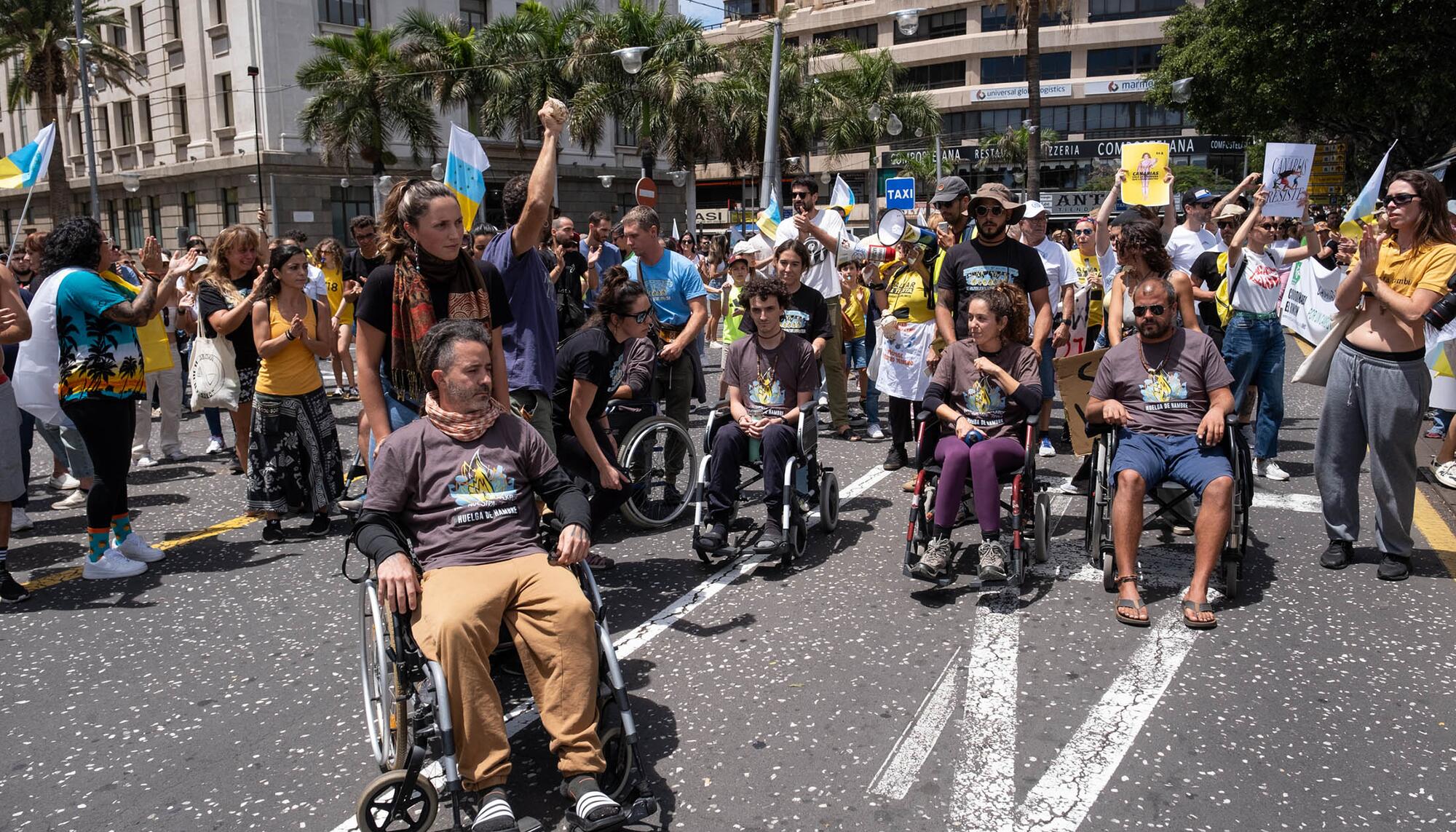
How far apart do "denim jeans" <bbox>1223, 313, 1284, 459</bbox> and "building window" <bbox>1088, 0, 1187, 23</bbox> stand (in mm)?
55971

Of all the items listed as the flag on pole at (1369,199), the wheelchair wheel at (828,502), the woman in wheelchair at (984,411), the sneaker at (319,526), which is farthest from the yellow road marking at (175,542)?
the flag on pole at (1369,199)

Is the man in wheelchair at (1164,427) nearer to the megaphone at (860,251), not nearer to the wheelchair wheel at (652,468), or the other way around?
the wheelchair wheel at (652,468)

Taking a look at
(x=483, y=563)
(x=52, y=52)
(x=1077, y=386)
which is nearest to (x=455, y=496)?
(x=483, y=563)

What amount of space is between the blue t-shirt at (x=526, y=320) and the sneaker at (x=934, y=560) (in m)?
1.91

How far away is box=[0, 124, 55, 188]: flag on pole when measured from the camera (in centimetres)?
619

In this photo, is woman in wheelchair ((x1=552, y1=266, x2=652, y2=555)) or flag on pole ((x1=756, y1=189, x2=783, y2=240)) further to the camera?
flag on pole ((x1=756, y1=189, x2=783, y2=240))

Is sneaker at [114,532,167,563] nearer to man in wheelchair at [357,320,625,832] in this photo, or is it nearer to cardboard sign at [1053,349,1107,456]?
man in wheelchair at [357,320,625,832]

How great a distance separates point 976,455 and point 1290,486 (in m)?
3.24

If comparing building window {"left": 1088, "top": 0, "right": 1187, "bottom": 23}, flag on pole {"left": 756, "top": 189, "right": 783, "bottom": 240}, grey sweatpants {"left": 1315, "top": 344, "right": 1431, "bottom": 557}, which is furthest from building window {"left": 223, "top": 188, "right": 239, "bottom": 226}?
building window {"left": 1088, "top": 0, "right": 1187, "bottom": 23}

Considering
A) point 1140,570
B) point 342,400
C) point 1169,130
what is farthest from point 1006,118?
point 1140,570

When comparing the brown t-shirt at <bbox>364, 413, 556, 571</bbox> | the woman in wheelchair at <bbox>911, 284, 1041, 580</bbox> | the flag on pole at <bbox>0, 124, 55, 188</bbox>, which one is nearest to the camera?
the brown t-shirt at <bbox>364, 413, 556, 571</bbox>

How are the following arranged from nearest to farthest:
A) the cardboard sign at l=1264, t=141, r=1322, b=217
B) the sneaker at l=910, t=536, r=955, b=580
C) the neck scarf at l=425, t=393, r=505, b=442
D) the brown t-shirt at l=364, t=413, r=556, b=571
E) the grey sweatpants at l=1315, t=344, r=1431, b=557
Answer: the brown t-shirt at l=364, t=413, r=556, b=571 < the neck scarf at l=425, t=393, r=505, b=442 < the sneaker at l=910, t=536, r=955, b=580 < the grey sweatpants at l=1315, t=344, r=1431, b=557 < the cardboard sign at l=1264, t=141, r=1322, b=217

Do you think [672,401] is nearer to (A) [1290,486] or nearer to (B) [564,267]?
(B) [564,267]

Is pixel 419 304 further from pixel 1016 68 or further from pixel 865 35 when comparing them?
pixel 865 35
